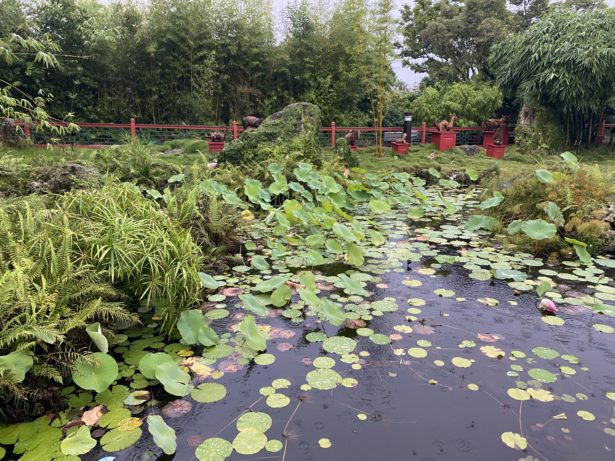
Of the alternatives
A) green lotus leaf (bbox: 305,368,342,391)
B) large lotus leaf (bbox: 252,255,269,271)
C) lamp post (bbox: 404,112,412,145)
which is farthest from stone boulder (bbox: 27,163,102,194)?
lamp post (bbox: 404,112,412,145)

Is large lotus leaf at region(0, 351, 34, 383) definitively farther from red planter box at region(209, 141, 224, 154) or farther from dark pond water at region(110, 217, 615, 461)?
red planter box at region(209, 141, 224, 154)

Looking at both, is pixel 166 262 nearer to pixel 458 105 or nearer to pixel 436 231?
pixel 436 231

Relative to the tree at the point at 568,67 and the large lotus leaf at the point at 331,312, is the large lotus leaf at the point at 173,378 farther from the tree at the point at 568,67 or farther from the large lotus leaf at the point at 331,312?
the tree at the point at 568,67

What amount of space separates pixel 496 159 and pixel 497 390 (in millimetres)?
8567

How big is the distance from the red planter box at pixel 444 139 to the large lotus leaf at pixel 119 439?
9393 mm

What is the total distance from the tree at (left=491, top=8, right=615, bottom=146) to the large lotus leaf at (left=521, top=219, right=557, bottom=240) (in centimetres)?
698

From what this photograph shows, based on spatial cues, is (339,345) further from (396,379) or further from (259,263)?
(259,263)

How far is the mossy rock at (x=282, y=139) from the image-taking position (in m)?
6.20

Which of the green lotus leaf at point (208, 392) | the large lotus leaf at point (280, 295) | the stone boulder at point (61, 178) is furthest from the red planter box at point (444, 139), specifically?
the green lotus leaf at point (208, 392)

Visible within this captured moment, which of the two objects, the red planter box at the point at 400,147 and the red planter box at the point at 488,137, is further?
the red planter box at the point at 488,137

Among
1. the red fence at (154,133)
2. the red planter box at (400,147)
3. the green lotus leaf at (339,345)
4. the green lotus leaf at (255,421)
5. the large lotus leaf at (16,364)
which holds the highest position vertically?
the red fence at (154,133)

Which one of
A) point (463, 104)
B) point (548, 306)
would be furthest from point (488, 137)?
point (548, 306)

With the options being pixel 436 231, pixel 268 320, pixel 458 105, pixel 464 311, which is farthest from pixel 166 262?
pixel 458 105

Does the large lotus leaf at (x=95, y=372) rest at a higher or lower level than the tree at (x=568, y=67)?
lower
